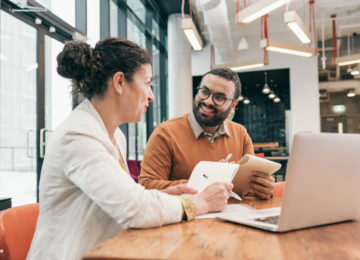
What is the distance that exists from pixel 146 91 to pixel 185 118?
819 mm

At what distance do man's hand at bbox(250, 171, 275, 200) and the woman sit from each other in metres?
0.38

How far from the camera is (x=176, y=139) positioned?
2.07 meters

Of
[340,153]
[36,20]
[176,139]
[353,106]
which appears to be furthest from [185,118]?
[353,106]

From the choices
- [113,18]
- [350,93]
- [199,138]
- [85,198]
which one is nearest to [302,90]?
[113,18]

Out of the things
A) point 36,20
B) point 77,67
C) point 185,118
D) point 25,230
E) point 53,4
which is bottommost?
point 25,230

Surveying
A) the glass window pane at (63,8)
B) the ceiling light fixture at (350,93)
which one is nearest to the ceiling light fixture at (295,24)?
the glass window pane at (63,8)

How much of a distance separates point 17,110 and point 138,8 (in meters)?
4.01

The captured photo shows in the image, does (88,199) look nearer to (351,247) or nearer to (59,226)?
(59,226)

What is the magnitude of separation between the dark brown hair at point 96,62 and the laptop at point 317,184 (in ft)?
2.30

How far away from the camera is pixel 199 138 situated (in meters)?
2.12

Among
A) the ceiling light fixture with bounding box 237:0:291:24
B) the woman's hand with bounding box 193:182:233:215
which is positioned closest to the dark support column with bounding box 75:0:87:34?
the ceiling light fixture with bounding box 237:0:291:24

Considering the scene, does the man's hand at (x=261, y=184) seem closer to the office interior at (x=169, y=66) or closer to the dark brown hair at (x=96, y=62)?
the dark brown hair at (x=96, y=62)

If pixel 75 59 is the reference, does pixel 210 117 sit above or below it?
below

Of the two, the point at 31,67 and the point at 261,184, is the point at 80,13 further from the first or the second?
the point at 261,184
